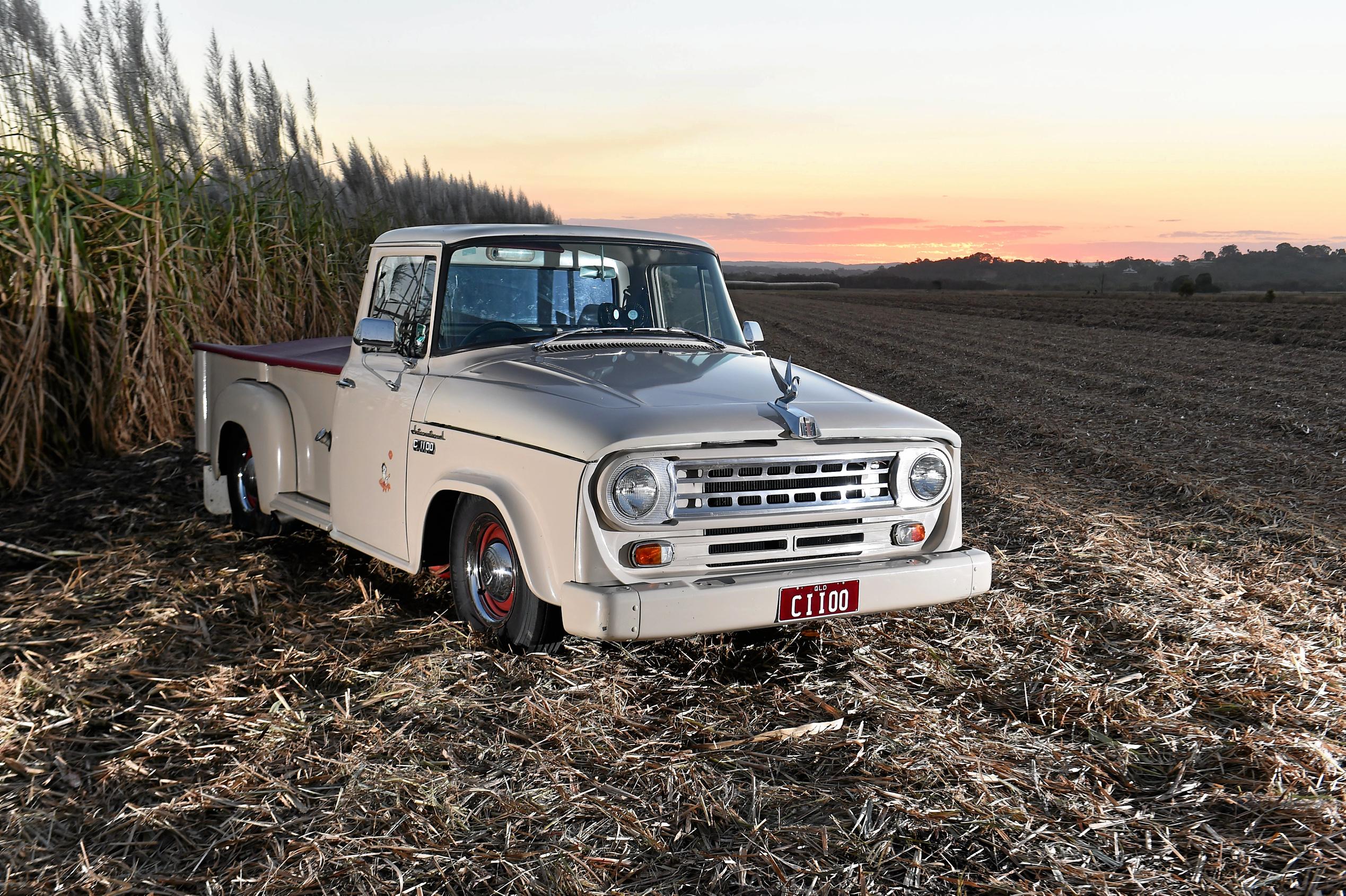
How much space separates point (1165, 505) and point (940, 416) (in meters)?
5.43

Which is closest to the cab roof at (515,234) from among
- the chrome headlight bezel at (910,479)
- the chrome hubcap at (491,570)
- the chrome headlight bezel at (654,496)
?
the chrome hubcap at (491,570)

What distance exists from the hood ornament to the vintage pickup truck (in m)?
0.01

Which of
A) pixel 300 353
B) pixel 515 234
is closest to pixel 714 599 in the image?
pixel 515 234

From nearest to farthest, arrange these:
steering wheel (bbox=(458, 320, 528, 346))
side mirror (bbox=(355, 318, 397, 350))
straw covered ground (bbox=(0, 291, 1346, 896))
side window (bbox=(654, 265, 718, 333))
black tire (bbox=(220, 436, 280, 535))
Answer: straw covered ground (bbox=(0, 291, 1346, 896))
side mirror (bbox=(355, 318, 397, 350))
steering wheel (bbox=(458, 320, 528, 346))
side window (bbox=(654, 265, 718, 333))
black tire (bbox=(220, 436, 280, 535))

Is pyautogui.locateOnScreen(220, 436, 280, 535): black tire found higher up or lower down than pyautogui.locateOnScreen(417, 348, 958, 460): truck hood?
lower down

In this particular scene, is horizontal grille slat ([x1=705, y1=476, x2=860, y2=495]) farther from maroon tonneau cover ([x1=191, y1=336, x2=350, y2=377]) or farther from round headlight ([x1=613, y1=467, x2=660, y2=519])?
maroon tonneau cover ([x1=191, y1=336, x2=350, y2=377])

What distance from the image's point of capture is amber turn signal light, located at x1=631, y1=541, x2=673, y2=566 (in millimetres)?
4195

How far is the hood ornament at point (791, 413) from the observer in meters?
4.32

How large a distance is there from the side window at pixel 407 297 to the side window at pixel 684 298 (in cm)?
119

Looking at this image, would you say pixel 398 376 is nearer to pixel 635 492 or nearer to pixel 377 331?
pixel 377 331

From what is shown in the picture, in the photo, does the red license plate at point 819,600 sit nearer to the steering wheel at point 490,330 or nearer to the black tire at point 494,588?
the black tire at point 494,588

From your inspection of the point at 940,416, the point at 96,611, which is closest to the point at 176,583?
the point at 96,611

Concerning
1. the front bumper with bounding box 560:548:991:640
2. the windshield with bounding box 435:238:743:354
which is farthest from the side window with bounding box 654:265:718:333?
the front bumper with bounding box 560:548:991:640

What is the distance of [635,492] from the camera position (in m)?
4.15
